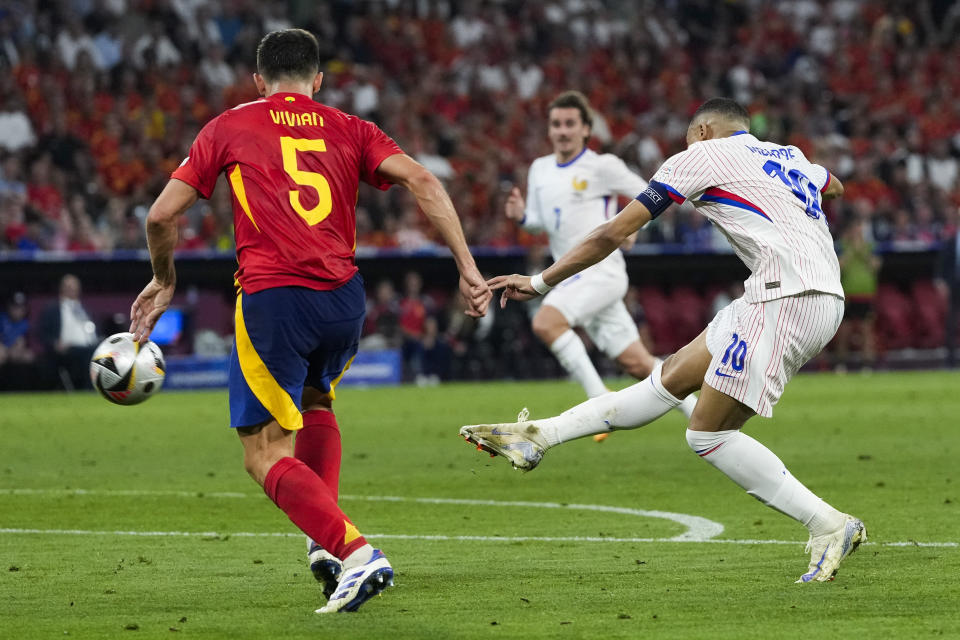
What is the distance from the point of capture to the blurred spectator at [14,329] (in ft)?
69.9

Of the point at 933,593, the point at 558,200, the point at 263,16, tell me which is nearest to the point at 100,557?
the point at 933,593


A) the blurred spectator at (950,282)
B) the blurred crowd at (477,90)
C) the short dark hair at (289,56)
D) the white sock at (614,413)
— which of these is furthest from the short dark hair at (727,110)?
the blurred spectator at (950,282)

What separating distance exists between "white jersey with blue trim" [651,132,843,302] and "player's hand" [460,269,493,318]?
89cm

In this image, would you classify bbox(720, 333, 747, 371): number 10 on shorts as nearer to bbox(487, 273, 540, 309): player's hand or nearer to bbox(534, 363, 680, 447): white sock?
bbox(534, 363, 680, 447): white sock

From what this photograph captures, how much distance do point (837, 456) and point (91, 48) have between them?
54.8 feet

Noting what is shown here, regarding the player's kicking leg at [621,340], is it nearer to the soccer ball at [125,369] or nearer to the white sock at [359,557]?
the soccer ball at [125,369]

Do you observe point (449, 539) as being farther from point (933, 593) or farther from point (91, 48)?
point (91, 48)

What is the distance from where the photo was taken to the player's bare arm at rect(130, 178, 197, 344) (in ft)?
20.0

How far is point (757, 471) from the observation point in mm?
6773

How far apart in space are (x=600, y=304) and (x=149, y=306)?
6866 mm

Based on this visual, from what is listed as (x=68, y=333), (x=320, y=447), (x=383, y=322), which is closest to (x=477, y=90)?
(x=383, y=322)

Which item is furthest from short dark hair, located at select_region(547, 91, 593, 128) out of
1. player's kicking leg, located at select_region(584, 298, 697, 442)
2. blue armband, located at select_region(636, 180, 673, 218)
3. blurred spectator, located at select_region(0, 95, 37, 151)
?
blurred spectator, located at select_region(0, 95, 37, 151)

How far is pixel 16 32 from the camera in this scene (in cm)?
2506

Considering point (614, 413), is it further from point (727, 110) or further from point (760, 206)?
point (727, 110)
